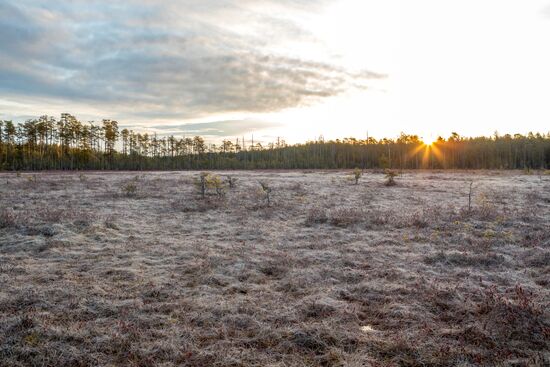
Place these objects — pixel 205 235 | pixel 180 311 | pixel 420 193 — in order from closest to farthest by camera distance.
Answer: pixel 180 311, pixel 205 235, pixel 420 193

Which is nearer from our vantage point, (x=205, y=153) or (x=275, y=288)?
(x=275, y=288)

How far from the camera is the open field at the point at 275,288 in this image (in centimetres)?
600

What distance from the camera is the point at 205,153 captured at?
354 feet

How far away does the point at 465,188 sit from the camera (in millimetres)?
28250

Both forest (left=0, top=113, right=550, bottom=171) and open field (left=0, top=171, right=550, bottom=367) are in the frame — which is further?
forest (left=0, top=113, right=550, bottom=171)

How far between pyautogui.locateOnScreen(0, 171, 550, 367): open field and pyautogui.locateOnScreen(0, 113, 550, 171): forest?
60.0m

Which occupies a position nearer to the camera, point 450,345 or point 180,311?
point 450,345

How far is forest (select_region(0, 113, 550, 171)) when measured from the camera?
7962 centimetres

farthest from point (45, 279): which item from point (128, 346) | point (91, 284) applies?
point (128, 346)

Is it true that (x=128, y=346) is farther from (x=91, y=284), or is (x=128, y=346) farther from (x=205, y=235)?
(x=205, y=235)

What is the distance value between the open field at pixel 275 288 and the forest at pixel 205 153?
60.0 metres

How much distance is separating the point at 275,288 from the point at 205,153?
102 meters

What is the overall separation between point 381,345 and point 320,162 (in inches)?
3375

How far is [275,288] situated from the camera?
8.80m
